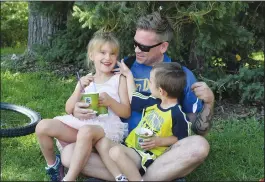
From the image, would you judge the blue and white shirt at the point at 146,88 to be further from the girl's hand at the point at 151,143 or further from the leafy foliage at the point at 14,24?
the leafy foliage at the point at 14,24

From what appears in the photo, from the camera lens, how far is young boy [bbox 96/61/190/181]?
343cm

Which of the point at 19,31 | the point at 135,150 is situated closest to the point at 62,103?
the point at 135,150

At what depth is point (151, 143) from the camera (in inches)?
135

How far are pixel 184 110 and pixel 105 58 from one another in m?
0.75

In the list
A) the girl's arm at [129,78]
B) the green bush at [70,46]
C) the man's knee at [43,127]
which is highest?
the girl's arm at [129,78]

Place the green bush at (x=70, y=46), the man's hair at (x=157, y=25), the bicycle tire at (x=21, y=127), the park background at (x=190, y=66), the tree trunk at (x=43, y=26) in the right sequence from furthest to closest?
the tree trunk at (x=43, y=26), the green bush at (x=70, y=46), the bicycle tire at (x=21, y=127), the park background at (x=190, y=66), the man's hair at (x=157, y=25)

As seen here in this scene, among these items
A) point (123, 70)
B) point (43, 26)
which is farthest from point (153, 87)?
point (43, 26)

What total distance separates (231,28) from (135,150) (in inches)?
97.4

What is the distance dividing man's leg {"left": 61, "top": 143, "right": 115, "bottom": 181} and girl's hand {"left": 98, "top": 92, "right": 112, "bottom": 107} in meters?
0.39

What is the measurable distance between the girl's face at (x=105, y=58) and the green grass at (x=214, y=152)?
3.38ft

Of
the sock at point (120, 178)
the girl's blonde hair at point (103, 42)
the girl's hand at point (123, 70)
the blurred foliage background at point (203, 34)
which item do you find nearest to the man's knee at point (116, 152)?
the sock at point (120, 178)

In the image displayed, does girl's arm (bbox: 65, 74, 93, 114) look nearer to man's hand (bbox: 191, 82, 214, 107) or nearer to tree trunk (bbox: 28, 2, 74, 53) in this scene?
man's hand (bbox: 191, 82, 214, 107)

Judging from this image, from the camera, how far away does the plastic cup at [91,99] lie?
3457mm

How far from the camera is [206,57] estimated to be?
19.8ft
